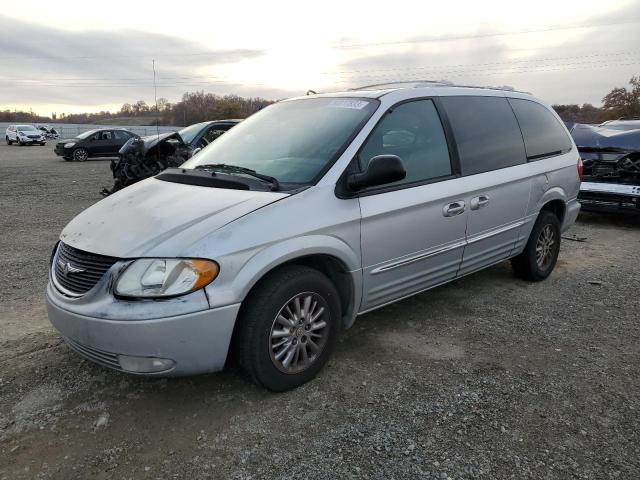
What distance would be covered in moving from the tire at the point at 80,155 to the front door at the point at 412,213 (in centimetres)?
2244

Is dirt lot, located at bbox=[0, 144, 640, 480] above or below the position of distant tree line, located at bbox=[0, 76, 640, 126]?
below

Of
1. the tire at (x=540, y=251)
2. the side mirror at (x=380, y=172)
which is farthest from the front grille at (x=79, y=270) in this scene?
the tire at (x=540, y=251)

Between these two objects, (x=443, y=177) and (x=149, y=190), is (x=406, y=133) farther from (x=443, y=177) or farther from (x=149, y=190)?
(x=149, y=190)

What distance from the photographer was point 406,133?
11.8 feet

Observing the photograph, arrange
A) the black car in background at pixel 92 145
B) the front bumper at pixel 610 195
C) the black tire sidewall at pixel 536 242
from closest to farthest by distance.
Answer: the black tire sidewall at pixel 536 242 → the front bumper at pixel 610 195 → the black car in background at pixel 92 145

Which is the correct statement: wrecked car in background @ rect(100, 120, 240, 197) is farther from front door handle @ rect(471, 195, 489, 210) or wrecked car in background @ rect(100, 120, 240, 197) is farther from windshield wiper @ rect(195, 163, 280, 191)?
front door handle @ rect(471, 195, 489, 210)

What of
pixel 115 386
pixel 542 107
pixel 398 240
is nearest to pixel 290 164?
pixel 398 240

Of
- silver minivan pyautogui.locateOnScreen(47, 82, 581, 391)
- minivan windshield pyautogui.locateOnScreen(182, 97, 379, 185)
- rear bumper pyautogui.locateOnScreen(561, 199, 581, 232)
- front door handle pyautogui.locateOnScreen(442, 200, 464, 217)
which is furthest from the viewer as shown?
rear bumper pyautogui.locateOnScreen(561, 199, 581, 232)

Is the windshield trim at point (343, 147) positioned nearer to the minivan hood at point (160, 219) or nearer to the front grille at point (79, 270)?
the minivan hood at point (160, 219)

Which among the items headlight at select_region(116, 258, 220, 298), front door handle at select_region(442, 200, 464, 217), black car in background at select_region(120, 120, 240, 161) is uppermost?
black car in background at select_region(120, 120, 240, 161)

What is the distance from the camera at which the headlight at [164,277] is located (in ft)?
8.24

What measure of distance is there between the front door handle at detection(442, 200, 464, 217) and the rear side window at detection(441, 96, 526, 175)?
26 cm

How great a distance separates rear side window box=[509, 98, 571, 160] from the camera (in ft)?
15.2

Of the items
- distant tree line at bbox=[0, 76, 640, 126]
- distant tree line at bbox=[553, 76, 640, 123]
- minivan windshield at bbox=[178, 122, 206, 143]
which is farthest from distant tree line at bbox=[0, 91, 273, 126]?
distant tree line at bbox=[553, 76, 640, 123]
